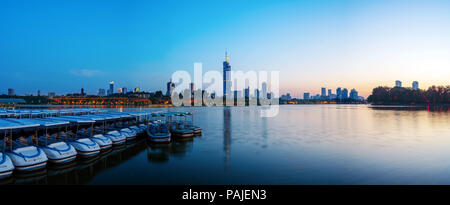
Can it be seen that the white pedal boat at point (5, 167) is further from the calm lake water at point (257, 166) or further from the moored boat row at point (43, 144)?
the calm lake water at point (257, 166)

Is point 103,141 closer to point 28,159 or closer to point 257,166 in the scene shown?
point 28,159

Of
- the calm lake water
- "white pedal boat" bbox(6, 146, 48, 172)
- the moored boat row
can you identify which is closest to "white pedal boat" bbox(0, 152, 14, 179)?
the moored boat row

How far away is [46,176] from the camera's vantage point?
21125 millimetres

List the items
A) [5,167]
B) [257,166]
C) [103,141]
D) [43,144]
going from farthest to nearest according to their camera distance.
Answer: [103,141] → [43,144] → [257,166] → [5,167]

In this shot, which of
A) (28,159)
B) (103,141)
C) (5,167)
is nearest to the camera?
(5,167)

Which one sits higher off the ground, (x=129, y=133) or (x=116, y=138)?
(x=129, y=133)

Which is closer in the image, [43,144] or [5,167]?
[5,167]

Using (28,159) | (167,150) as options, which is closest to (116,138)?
(167,150)

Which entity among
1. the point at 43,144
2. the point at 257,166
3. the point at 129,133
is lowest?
the point at 257,166

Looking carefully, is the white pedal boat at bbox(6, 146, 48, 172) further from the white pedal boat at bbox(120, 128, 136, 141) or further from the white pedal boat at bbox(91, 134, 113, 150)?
the white pedal boat at bbox(120, 128, 136, 141)
